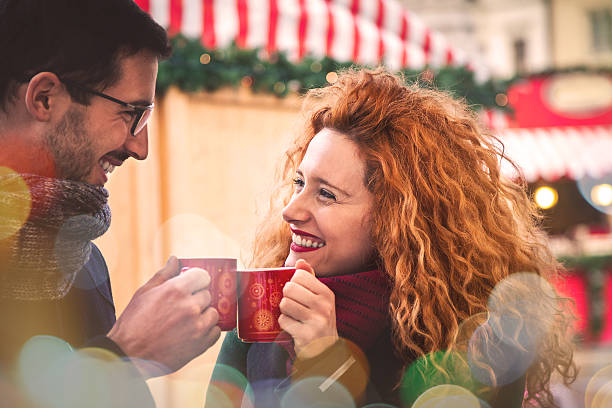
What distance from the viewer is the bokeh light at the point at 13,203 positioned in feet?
5.20

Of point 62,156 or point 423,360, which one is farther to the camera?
point 423,360

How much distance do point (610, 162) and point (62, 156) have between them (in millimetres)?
9387

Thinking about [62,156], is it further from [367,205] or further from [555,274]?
[555,274]

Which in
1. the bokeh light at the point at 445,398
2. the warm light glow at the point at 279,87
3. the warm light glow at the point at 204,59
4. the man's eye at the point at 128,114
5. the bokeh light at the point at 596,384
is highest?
the warm light glow at the point at 204,59

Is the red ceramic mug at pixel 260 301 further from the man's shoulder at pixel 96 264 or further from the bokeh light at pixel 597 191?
the bokeh light at pixel 597 191

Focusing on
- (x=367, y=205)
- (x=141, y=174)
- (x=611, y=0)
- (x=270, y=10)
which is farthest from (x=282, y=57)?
(x=611, y=0)

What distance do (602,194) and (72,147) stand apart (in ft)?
31.6

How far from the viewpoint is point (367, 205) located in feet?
6.66

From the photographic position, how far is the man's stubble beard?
67.9 inches

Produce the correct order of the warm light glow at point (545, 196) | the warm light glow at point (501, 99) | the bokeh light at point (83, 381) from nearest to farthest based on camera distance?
the bokeh light at point (83, 381)
the warm light glow at point (501, 99)
the warm light glow at point (545, 196)

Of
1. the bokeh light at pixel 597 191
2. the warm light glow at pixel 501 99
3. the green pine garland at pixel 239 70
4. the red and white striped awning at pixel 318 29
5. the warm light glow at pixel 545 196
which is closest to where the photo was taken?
the green pine garland at pixel 239 70

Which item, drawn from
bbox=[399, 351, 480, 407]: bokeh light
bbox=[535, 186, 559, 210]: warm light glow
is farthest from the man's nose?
bbox=[535, 186, 559, 210]: warm light glow

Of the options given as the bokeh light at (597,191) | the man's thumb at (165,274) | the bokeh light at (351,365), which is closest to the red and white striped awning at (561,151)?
the bokeh light at (597,191)

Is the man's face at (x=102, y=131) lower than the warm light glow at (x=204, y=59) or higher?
lower
